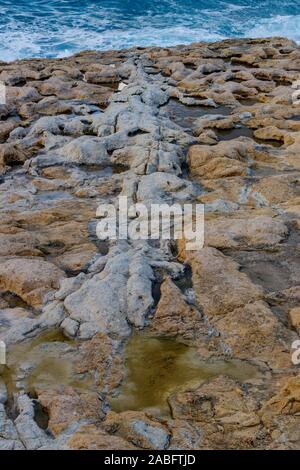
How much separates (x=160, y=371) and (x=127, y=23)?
29.0m

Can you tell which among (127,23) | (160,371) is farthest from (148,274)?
(127,23)

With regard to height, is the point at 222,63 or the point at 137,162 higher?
the point at 222,63

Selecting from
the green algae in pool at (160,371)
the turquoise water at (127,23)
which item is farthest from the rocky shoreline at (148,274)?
the turquoise water at (127,23)

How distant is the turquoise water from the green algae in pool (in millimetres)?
21924

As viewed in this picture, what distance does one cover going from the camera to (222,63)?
16.9m

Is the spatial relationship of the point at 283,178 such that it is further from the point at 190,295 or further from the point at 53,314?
the point at 53,314

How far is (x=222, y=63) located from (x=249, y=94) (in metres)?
3.64

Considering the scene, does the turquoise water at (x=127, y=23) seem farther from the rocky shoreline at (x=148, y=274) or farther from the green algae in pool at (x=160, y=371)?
the green algae in pool at (x=160, y=371)

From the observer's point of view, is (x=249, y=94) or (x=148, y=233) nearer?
(x=148, y=233)

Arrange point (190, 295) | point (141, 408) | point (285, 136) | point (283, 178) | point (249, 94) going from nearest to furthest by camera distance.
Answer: point (141, 408), point (190, 295), point (283, 178), point (285, 136), point (249, 94)

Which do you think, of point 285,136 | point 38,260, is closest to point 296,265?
point 38,260

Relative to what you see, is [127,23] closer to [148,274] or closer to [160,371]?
[148,274]

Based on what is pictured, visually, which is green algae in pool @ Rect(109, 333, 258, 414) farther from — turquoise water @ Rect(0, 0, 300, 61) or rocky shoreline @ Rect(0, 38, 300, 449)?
turquoise water @ Rect(0, 0, 300, 61)

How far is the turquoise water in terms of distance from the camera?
1030 inches
